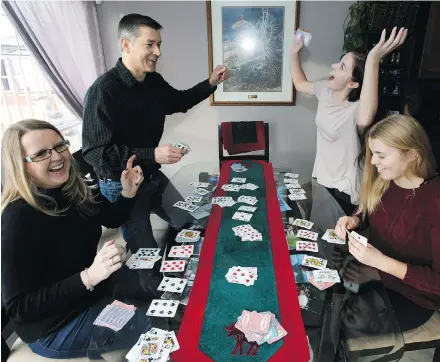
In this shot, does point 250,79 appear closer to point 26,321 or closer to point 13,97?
point 13,97

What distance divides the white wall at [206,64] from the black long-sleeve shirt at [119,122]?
108 centimetres

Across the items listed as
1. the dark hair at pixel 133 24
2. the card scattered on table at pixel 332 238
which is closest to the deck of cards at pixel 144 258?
the card scattered on table at pixel 332 238

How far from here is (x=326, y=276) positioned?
1.42 metres

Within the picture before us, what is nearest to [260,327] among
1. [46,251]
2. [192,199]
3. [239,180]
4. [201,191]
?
[46,251]

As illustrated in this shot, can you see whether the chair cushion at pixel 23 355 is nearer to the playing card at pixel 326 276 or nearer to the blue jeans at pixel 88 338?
the blue jeans at pixel 88 338

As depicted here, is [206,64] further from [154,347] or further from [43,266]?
[154,347]

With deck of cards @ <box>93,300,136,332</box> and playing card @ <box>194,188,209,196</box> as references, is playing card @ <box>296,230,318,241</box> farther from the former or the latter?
deck of cards @ <box>93,300,136,332</box>

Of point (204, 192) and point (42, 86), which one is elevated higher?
point (42, 86)

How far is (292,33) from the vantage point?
3.44 meters

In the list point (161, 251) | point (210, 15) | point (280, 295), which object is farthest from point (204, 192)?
point (210, 15)

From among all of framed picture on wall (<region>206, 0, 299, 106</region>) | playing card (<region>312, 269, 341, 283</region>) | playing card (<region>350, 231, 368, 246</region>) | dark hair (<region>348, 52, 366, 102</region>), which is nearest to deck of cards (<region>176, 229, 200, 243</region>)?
playing card (<region>312, 269, 341, 283</region>)

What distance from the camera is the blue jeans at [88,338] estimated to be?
1188 mm

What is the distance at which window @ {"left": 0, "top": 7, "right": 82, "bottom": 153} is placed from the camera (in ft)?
8.32

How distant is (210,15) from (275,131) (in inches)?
58.6
